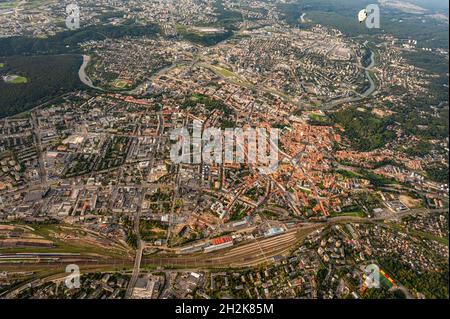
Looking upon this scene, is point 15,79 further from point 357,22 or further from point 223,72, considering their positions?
point 357,22

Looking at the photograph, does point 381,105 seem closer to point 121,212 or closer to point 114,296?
point 121,212

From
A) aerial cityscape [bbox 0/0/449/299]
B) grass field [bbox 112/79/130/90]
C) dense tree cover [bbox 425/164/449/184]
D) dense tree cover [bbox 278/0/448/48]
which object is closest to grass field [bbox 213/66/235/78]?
aerial cityscape [bbox 0/0/449/299]

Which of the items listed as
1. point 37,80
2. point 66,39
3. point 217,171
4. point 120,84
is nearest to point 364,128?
point 217,171

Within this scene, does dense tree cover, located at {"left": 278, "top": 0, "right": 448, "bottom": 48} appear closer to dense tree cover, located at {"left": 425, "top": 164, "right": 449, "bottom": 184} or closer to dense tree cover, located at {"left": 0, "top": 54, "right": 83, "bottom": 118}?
dense tree cover, located at {"left": 425, "top": 164, "right": 449, "bottom": 184}

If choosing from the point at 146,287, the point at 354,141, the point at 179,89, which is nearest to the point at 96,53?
the point at 179,89

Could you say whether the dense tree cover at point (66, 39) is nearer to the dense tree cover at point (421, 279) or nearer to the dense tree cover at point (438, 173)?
the dense tree cover at point (438, 173)

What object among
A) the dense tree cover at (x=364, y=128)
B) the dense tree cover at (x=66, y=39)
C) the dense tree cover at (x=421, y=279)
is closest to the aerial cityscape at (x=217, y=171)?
the dense tree cover at (x=421, y=279)
